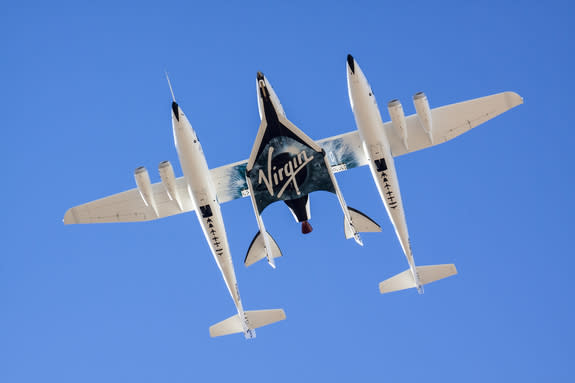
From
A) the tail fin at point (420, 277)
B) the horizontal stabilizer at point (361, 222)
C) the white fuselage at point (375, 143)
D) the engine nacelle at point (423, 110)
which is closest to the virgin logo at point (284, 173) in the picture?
the white fuselage at point (375, 143)

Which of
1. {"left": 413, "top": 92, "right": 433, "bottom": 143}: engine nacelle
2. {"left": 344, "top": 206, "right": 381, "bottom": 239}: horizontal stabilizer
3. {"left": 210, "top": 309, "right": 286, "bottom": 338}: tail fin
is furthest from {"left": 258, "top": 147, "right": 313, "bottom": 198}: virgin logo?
{"left": 210, "top": 309, "right": 286, "bottom": 338}: tail fin

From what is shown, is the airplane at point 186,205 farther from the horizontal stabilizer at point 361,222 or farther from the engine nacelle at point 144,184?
the horizontal stabilizer at point 361,222

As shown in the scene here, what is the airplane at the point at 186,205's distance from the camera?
32344 mm

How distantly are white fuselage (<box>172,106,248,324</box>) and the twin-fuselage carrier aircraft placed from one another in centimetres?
4

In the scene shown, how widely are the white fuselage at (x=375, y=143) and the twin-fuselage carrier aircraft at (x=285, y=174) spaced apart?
0.14 feet

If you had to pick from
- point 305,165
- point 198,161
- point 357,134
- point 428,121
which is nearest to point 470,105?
point 428,121

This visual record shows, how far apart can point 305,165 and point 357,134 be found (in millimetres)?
2864

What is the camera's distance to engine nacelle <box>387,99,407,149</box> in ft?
108

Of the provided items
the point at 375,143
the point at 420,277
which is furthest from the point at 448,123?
the point at 420,277

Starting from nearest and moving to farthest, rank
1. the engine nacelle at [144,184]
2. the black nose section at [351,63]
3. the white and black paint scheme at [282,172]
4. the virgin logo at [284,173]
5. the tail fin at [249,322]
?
the black nose section at [351,63], the white and black paint scheme at [282,172], the engine nacelle at [144,184], the virgin logo at [284,173], the tail fin at [249,322]

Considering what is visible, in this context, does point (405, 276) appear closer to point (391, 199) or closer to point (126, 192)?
point (391, 199)

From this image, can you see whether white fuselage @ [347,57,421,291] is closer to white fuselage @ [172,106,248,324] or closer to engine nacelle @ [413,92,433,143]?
engine nacelle @ [413,92,433,143]

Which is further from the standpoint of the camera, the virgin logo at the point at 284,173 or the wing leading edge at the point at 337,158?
the wing leading edge at the point at 337,158

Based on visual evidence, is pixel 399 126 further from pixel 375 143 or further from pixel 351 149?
pixel 351 149
